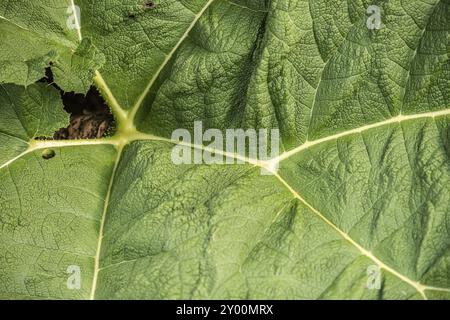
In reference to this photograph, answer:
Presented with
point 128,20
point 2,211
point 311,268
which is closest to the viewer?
point 311,268

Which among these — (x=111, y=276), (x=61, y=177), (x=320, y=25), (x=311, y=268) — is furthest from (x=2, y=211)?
(x=320, y=25)

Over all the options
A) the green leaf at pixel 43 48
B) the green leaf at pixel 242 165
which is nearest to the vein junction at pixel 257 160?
the green leaf at pixel 242 165

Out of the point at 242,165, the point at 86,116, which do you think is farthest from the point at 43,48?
the point at 242,165

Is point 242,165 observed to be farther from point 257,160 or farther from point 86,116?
point 86,116

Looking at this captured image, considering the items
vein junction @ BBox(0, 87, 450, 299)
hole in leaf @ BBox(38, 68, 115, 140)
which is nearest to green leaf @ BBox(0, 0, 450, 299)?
vein junction @ BBox(0, 87, 450, 299)

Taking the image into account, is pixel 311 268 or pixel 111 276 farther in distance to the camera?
pixel 111 276

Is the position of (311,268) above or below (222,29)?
below

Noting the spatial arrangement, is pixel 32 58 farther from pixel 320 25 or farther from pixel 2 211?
pixel 320 25

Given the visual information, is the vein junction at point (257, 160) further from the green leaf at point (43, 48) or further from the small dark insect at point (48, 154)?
the green leaf at point (43, 48)
